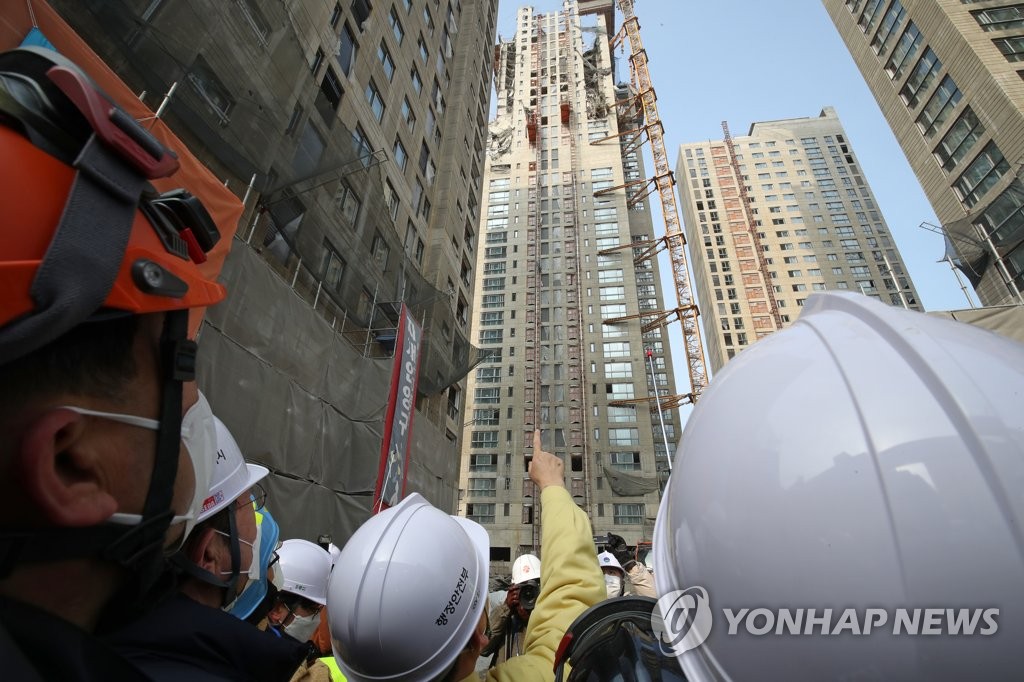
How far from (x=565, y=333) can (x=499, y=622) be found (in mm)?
45225

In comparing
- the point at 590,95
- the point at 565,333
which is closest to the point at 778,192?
the point at 590,95

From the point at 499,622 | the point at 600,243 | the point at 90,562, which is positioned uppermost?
the point at 600,243

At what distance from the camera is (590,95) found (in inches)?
2552

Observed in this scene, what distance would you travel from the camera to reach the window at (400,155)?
1620 cm

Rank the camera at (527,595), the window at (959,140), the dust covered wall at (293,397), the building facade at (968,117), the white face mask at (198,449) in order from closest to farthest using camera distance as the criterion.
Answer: the white face mask at (198,449), the camera at (527,595), the dust covered wall at (293,397), the building facade at (968,117), the window at (959,140)

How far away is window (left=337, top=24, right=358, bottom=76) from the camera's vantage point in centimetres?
1247

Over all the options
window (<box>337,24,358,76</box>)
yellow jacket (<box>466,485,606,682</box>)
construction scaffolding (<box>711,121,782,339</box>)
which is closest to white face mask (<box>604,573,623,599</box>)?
yellow jacket (<box>466,485,606,682</box>)

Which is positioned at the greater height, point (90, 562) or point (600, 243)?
point (600, 243)

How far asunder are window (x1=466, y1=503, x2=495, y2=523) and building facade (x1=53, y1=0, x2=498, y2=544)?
83.8ft

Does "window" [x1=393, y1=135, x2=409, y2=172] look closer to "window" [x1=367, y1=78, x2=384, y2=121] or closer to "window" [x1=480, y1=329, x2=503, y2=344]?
"window" [x1=367, y1=78, x2=384, y2=121]

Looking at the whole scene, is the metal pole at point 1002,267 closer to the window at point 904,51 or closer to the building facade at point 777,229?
the window at point 904,51

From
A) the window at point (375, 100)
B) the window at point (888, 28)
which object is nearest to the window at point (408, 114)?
the window at point (375, 100)

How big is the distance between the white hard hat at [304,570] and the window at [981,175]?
25154 mm

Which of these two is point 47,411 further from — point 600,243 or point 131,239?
point 600,243
